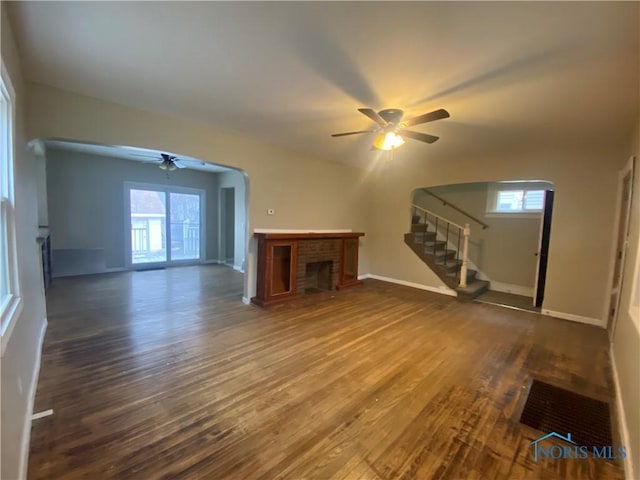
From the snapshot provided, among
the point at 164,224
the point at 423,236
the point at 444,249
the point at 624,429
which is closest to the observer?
the point at 624,429

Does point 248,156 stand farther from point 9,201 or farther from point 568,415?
point 568,415

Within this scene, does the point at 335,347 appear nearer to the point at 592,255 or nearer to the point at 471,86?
the point at 471,86

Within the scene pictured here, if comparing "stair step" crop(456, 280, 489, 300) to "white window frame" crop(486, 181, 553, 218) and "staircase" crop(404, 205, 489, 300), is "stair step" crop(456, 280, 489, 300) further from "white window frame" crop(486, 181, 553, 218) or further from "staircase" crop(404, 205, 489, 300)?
"white window frame" crop(486, 181, 553, 218)

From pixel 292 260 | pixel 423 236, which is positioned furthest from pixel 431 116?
pixel 423 236

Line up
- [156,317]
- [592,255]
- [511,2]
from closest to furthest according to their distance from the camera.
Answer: [511,2] < [156,317] < [592,255]

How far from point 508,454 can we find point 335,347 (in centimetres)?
166

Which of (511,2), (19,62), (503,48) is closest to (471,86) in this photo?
(503,48)

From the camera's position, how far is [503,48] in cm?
191

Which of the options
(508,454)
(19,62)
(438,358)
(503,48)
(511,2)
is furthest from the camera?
(438,358)

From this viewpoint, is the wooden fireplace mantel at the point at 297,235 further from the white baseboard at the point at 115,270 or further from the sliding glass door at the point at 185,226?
the white baseboard at the point at 115,270

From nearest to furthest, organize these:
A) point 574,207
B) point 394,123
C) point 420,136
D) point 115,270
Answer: point 394,123
point 420,136
point 574,207
point 115,270

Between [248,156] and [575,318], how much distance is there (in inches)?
219

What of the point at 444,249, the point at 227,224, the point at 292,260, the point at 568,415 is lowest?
the point at 568,415

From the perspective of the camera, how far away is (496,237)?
5965mm
